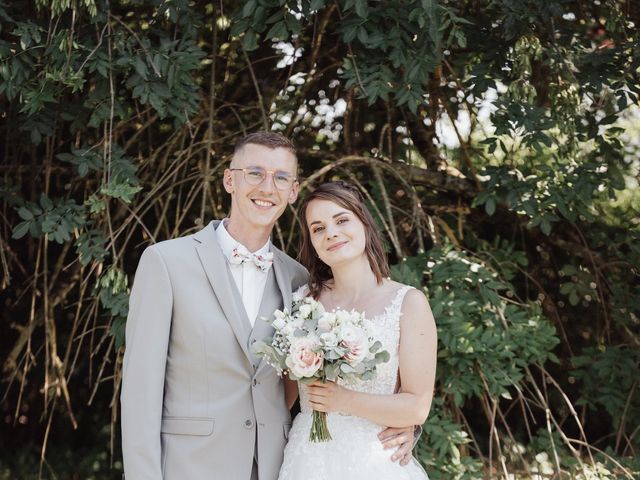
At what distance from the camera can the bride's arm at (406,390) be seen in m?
2.42

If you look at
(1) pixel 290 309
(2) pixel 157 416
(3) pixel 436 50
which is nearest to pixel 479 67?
(3) pixel 436 50

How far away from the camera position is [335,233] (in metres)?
2.66

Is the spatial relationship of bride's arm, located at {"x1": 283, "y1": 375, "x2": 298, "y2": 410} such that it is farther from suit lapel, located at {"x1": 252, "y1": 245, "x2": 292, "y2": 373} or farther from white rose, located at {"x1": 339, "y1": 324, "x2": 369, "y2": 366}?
white rose, located at {"x1": 339, "y1": 324, "x2": 369, "y2": 366}

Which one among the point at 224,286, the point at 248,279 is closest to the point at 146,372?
the point at 224,286

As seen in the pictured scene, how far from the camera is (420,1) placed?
305cm

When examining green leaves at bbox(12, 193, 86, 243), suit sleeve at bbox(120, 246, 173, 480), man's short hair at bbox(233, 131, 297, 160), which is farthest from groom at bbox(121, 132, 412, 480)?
green leaves at bbox(12, 193, 86, 243)

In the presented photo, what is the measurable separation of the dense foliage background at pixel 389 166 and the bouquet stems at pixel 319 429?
114 cm

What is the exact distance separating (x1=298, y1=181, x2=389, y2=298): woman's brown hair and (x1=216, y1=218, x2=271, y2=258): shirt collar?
0.70 ft

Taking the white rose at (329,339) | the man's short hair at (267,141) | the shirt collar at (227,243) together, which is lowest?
the white rose at (329,339)

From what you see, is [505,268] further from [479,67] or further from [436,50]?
[436,50]

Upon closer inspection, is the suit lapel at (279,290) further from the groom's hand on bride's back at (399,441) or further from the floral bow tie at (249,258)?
the groom's hand on bride's back at (399,441)

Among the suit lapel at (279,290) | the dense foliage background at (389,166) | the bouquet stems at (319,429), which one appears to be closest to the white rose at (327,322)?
the suit lapel at (279,290)

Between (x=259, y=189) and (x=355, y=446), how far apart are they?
0.89m

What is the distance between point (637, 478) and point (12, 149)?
12.2 ft
